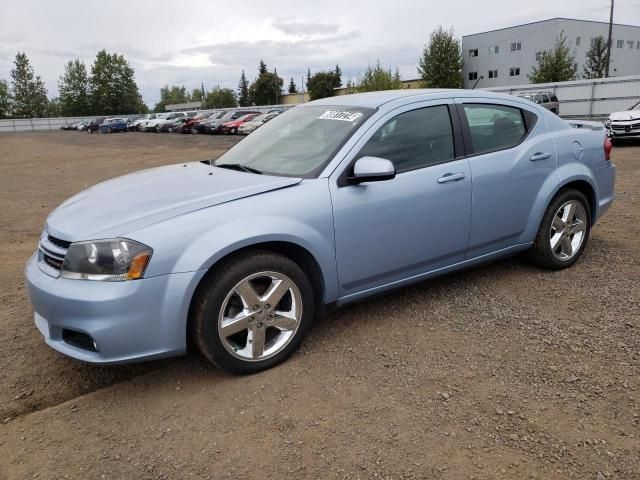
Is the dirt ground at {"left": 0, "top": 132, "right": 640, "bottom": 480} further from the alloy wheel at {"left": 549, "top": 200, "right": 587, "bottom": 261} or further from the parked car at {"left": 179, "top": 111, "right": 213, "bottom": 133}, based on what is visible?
the parked car at {"left": 179, "top": 111, "right": 213, "bottom": 133}

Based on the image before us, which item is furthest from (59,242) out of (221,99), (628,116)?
(221,99)

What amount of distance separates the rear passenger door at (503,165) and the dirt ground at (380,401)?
520 millimetres

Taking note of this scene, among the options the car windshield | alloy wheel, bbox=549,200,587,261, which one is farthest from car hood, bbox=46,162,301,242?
alloy wheel, bbox=549,200,587,261

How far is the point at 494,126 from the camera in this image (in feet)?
13.6

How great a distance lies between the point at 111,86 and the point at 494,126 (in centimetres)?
10701

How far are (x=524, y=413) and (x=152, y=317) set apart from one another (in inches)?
77.9

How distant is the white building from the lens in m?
61.2

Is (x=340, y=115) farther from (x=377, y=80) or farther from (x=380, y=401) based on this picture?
(x=377, y=80)

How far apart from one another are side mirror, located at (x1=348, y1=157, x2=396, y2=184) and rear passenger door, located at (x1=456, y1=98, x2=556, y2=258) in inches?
36.7

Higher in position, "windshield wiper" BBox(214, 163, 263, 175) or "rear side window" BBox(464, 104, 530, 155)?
"rear side window" BBox(464, 104, 530, 155)

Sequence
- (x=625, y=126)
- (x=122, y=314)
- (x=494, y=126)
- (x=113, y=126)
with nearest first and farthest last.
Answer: (x=122, y=314) → (x=494, y=126) → (x=625, y=126) → (x=113, y=126)

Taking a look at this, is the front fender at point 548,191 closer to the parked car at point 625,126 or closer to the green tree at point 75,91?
the parked car at point 625,126

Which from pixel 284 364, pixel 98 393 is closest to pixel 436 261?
pixel 284 364

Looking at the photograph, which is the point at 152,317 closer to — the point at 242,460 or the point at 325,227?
the point at 242,460
